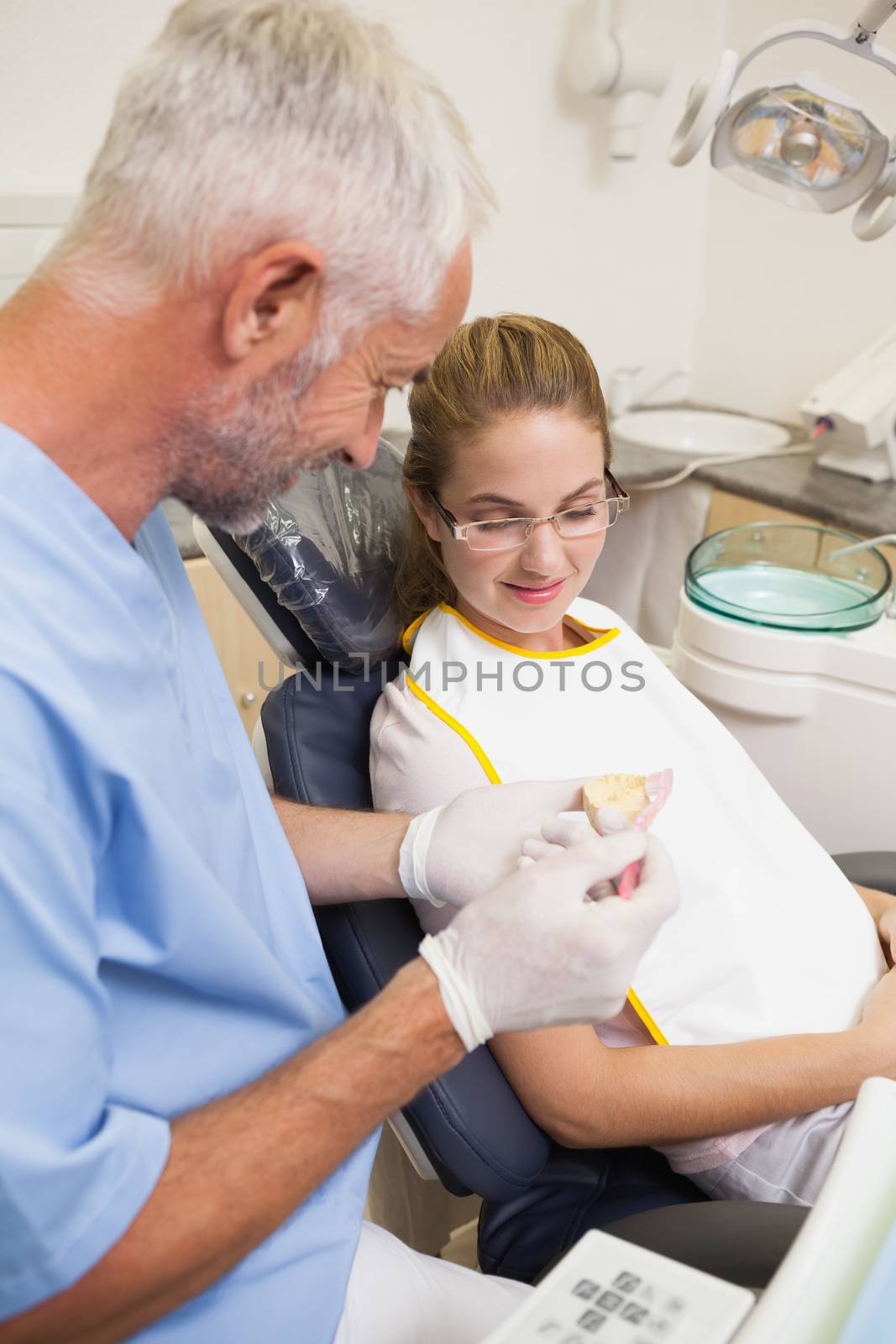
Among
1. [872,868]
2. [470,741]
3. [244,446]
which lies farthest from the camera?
[872,868]

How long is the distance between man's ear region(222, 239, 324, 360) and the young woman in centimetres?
45

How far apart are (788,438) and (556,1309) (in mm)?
2686

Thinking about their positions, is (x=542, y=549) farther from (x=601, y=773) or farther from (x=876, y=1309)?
(x=876, y=1309)

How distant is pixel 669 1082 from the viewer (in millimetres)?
1039

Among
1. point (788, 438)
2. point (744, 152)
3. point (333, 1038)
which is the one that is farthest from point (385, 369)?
point (788, 438)

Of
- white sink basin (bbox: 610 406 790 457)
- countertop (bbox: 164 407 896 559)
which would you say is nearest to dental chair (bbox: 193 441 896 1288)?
countertop (bbox: 164 407 896 559)

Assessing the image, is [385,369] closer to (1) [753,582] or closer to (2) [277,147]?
(2) [277,147]

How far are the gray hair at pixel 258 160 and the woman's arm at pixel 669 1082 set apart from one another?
68 centimetres

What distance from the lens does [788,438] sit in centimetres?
295

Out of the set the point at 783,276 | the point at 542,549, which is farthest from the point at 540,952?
the point at 783,276

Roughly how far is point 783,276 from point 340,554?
2288 mm

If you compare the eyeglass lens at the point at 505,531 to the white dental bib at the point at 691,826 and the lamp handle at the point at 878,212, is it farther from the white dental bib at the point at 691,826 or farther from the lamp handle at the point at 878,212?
the lamp handle at the point at 878,212

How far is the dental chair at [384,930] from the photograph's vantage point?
915 mm

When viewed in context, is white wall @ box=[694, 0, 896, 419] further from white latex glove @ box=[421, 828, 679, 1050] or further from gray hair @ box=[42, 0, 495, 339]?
white latex glove @ box=[421, 828, 679, 1050]
